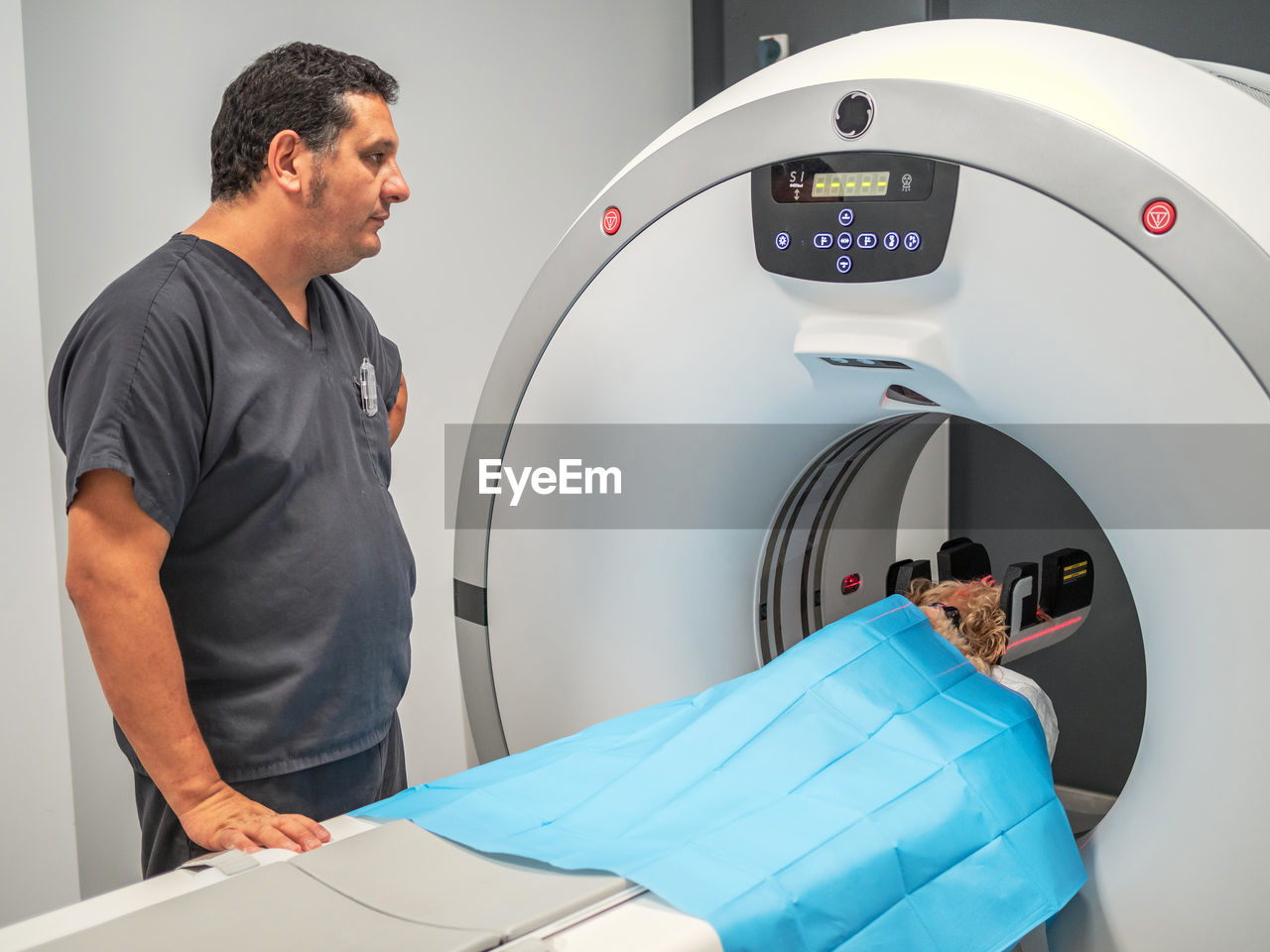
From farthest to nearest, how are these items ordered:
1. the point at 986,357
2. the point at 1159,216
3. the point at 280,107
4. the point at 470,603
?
1. the point at 470,603
2. the point at 280,107
3. the point at 986,357
4. the point at 1159,216

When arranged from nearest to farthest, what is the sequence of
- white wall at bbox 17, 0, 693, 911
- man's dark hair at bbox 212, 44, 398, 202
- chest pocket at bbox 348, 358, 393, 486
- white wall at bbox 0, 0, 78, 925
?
man's dark hair at bbox 212, 44, 398, 202
chest pocket at bbox 348, 358, 393, 486
white wall at bbox 0, 0, 78, 925
white wall at bbox 17, 0, 693, 911

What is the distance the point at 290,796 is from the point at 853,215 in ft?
2.96

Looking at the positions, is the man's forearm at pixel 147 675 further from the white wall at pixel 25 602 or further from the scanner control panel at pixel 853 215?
the scanner control panel at pixel 853 215

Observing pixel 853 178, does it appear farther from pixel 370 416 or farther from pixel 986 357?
pixel 370 416

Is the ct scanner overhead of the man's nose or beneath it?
beneath

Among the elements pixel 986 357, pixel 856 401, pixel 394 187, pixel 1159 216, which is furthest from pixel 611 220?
pixel 1159 216

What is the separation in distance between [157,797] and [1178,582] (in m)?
1.09

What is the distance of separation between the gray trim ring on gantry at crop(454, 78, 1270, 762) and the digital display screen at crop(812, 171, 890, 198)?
3cm

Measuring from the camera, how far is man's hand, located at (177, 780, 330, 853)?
1.07 metres

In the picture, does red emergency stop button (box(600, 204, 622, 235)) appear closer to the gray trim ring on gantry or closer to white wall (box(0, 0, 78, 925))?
the gray trim ring on gantry

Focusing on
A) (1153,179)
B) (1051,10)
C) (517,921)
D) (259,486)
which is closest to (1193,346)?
(1153,179)

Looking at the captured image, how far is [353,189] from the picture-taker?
1.32 m

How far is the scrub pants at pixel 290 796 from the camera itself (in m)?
1.29

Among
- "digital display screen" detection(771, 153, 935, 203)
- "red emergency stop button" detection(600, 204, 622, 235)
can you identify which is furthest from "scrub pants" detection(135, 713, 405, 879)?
"digital display screen" detection(771, 153, 935, 203)
